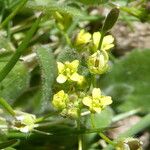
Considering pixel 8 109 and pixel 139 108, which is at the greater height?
pixel 139 108

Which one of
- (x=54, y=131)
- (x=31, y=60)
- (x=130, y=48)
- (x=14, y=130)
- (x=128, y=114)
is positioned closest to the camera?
(x=14, y=130)

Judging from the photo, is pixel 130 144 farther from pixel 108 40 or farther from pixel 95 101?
→ pixel 108 40

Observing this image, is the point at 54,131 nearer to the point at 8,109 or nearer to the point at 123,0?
the point at 8,109

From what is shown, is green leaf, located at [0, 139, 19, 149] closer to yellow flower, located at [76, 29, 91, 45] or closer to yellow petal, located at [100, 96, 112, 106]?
yellow petal, located at [100, 96, 112, 106]

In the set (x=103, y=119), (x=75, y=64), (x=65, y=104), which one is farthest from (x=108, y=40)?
(x=103, y=119)

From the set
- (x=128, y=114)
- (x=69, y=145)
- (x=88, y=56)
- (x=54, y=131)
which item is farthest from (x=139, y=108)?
(x=88, y=56)

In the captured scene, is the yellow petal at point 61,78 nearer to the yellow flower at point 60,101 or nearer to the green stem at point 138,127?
the yellow flower at point 60,101

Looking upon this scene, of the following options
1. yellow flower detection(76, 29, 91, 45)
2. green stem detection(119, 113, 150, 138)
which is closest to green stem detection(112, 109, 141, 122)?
green stem detection(119, 113, 150, 138)
